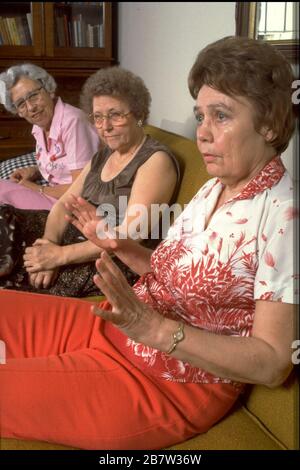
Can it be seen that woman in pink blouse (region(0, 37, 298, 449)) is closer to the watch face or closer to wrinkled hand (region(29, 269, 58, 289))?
the watch face

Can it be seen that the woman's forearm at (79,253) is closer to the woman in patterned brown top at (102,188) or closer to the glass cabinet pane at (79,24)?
the woman in patterned brown top at (102,188)

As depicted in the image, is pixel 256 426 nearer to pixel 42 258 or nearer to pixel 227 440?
pixel 227 440

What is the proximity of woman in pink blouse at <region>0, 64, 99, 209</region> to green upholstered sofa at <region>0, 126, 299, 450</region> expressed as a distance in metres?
1.45

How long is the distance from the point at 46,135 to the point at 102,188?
31.6 inches

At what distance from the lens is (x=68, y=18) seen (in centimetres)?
357

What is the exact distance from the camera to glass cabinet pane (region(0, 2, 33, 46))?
350 centimetres

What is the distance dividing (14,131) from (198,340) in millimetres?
2947

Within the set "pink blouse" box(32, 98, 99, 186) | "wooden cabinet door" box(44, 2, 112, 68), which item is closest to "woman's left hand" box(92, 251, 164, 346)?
"pink blouse" box(32, 98, 99, 186)

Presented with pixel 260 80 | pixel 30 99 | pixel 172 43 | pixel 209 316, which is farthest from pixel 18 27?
pixel 209 316

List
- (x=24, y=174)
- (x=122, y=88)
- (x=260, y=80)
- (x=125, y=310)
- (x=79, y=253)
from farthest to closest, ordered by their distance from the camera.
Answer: (x=24, y=174), (x=122, y=88), (x=79, y=253), (x=260, y=80), (x=125, y=310)

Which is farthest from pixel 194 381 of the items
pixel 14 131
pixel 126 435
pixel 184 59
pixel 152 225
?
pixel 14 131

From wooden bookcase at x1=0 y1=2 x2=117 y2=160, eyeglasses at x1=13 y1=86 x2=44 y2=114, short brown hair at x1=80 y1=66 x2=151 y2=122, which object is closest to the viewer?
short brown hair at x1=80 y1=66 x2=151 y2=122

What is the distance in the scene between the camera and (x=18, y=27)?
352 centimetres

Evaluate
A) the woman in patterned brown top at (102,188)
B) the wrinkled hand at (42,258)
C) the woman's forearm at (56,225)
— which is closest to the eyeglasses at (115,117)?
the woman in patterned brown top at (102,188)
